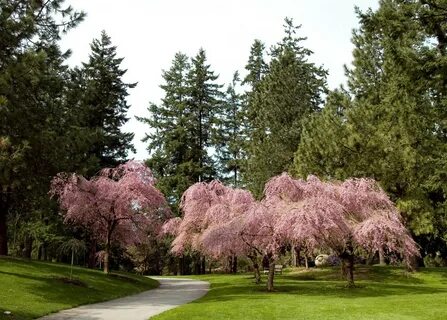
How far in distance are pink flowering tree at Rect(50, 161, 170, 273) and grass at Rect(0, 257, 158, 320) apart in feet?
14.1

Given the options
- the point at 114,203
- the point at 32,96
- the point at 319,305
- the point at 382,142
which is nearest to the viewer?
the point at 319,305

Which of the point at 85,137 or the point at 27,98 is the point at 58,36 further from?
the point at 85,137

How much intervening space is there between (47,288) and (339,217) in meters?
14.0

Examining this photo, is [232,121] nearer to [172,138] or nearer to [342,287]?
[172,138]

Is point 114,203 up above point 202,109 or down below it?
below

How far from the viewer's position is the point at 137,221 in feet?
109

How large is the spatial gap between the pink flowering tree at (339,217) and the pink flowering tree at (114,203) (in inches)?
391

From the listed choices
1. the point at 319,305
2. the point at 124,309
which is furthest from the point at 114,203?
the point at 319,305

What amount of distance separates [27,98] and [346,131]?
70.3 ft

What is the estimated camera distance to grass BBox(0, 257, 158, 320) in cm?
1611

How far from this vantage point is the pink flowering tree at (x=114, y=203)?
3072 cm

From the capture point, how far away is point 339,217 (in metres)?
24.2

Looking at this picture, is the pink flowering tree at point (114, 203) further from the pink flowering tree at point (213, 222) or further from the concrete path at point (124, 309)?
the concrete path at point (124, 309)

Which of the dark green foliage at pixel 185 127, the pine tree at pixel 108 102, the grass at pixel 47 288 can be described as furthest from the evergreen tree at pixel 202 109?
the grass at pixel 47 288
